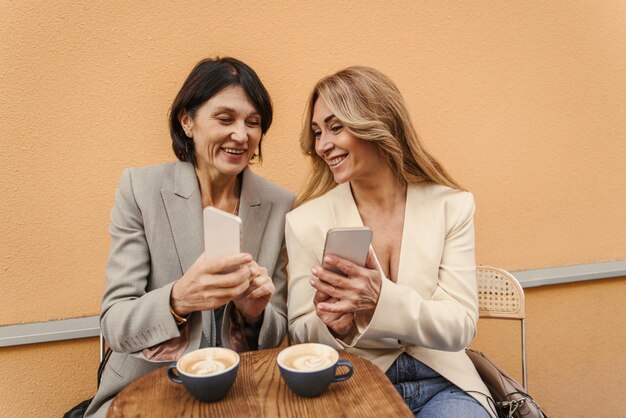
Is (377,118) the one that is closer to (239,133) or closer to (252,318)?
(239,133)

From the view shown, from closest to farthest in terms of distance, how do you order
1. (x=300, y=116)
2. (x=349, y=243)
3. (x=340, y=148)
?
(x=349, y=243), (x=340, y=148), (x=300, y=116)

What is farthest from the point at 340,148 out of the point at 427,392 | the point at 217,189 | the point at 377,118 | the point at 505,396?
the point at 505,396

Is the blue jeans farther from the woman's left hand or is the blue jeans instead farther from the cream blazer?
the woman's left hand

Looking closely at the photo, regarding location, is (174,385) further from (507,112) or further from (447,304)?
(507,112)

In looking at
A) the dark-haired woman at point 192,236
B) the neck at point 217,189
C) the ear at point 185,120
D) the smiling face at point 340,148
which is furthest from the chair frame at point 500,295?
the ear at point 185,120

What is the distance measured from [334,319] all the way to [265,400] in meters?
0.36

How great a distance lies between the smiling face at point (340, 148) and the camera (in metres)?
1.53

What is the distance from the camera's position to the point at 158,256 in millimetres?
1509

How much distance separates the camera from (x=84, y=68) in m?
1.86

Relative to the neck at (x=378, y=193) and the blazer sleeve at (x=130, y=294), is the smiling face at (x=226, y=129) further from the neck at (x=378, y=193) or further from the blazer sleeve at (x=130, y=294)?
the neck at (x=378, y=193)

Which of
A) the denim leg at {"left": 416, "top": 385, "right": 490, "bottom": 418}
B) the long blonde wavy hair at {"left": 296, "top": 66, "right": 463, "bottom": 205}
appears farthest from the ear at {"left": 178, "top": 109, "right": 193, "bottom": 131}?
the denim leg at {"left": 416, "top": 385, "right": 490, "bottom": 418}

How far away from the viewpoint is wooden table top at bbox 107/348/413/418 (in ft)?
3.20

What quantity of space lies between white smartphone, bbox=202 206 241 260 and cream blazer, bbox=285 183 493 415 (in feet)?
1.42

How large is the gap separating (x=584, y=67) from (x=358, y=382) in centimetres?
206
